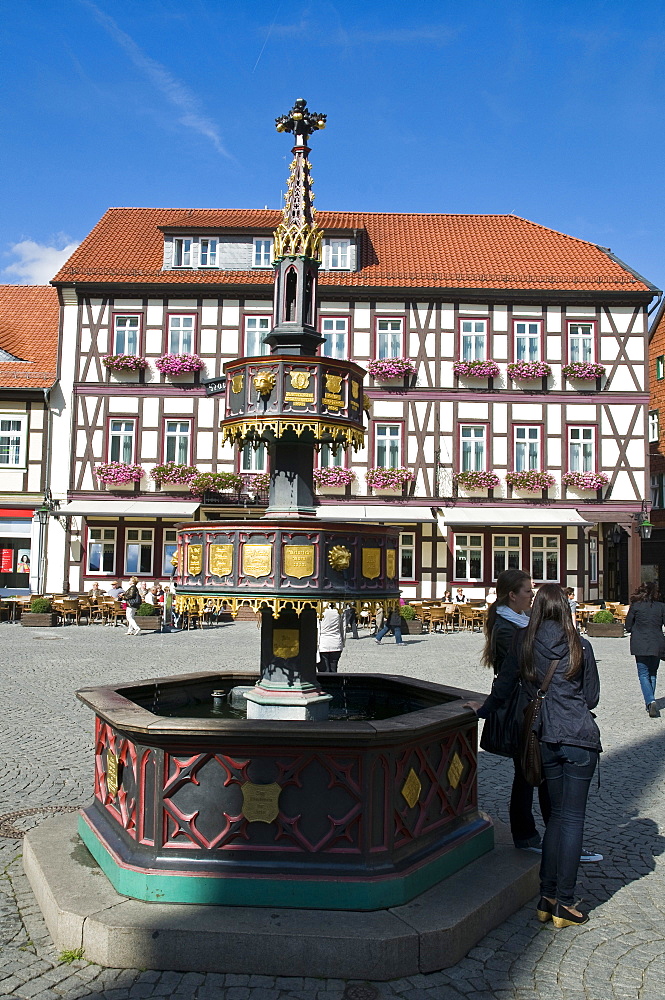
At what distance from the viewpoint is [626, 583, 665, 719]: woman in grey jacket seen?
37.2 ft

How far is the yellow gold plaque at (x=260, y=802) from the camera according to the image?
182 inches

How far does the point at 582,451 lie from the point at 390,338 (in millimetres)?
7760

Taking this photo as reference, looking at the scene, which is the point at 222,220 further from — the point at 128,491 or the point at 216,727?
the point at 216,727

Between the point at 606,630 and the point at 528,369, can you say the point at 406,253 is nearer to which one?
the point at 528,369

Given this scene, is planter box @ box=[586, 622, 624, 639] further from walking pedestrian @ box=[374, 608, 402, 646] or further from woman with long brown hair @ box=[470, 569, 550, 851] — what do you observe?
woman with long brown hair @ box=[470, 569, 550, 851]

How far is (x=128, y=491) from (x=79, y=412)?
3364 millimetres

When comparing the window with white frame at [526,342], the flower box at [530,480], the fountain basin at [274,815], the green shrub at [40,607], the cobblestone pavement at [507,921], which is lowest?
the cobblestone pavement at [507,921]

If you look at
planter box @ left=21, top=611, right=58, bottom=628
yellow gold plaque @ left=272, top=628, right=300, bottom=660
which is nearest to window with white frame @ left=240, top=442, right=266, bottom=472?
planter box @ left=21, top=611, right=58, bottom=628

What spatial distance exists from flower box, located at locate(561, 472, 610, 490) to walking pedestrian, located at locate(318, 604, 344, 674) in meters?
18.5

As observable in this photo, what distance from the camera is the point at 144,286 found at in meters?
29.3

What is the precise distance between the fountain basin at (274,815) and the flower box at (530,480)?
24334 mm

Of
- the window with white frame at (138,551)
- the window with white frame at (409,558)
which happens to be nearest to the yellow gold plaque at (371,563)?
the window with white frame at (409,558)

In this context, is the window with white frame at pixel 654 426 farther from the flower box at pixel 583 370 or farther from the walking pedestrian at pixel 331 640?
the walking pedestrian at pixel 331 640

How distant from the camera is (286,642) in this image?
6.43 meters
